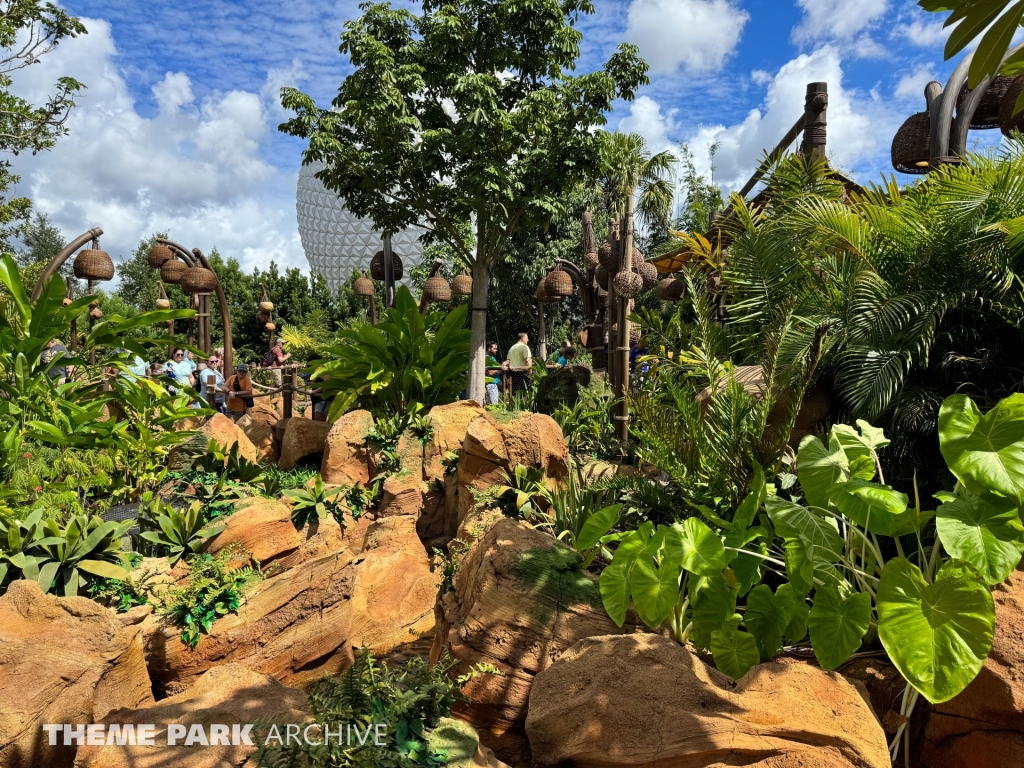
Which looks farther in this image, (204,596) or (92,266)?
(92,266)

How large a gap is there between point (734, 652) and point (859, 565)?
1.09 metres

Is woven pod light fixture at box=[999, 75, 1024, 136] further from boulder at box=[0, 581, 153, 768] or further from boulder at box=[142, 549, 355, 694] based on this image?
boulder at box=[0, 581, 153, 768]

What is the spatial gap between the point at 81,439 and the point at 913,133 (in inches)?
372

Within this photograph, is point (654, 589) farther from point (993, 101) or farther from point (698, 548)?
point (993, 101)

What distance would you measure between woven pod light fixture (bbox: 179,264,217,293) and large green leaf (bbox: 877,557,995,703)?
40.1ft

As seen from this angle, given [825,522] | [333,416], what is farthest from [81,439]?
[825,522]

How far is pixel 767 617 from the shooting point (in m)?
3.05

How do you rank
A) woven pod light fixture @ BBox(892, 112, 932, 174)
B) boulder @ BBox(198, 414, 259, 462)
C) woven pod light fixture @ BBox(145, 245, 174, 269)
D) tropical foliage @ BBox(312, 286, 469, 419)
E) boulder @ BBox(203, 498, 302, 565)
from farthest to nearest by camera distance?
1. woven pod light fixture @ BBox(145, 245, 174, 269)
2. tropical foliage @ BBox(312, 286, 469, 419)
3. woven pod light fixture @ BBox(892, 112, 932, 174)
4. boulder @ BBox(198, 414, 259, 462)
5. boulder @ BBox(203, 498, 302, 565)

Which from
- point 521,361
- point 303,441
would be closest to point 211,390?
point 303,441

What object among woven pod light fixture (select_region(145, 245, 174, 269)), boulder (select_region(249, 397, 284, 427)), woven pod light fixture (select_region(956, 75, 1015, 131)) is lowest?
boulder (select_region(249, 397, 284, 427))

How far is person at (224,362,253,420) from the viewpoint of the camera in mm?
10633

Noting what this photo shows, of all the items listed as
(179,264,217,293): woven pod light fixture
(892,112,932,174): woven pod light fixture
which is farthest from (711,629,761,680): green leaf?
(179,264,217,293): woven pod light fixture

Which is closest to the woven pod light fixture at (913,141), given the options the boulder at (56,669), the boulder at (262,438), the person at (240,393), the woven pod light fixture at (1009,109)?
the woven pod light fixture at (1009,109)

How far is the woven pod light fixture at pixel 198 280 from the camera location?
1210 centimetres
